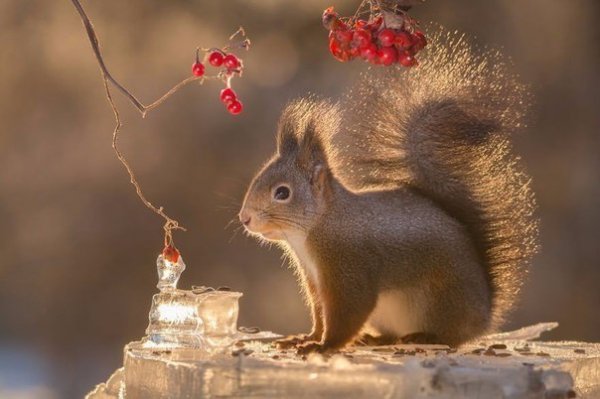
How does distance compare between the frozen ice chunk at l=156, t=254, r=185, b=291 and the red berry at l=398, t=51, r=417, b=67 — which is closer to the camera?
the red berry at l=398, t=51, r=417, b=67

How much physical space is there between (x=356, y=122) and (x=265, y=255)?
1778 mm

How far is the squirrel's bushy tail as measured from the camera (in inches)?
78.8

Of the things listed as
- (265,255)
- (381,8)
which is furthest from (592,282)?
(381,8)

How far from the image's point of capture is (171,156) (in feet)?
12.3

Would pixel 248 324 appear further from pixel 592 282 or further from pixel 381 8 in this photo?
pixel 381 8

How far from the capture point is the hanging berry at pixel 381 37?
1.71m

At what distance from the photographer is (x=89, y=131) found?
383 centimetres

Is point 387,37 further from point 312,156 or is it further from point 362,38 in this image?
point 312,156

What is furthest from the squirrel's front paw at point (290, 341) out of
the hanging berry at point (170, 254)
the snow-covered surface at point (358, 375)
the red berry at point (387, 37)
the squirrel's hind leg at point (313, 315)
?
the red berry at point (387, 37)

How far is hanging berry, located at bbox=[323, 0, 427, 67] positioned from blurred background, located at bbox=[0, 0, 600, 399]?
1.92m

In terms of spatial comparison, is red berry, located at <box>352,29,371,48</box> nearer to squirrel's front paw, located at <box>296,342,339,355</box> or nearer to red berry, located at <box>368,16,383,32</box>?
red berry, located at <box>368,16,383,32</box>

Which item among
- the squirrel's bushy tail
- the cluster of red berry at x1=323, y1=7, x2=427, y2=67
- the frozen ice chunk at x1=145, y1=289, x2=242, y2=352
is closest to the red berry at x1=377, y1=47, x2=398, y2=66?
the cluster of red berry at x1=323, y1=7, x2=427, y2=67

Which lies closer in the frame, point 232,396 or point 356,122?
point 232,396

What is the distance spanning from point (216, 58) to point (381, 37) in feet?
0.84
